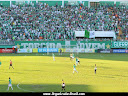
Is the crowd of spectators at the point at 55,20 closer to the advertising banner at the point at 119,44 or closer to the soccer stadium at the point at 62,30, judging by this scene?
the soccer stadium at the point at 62,30

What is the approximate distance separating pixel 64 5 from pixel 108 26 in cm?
2144

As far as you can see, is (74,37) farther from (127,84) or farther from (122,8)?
(127,84)

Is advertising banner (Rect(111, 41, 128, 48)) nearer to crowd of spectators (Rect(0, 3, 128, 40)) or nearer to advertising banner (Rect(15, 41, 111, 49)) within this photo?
advertising banner (Rect(15, 41, 111, 49))

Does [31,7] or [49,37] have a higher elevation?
[31,7]

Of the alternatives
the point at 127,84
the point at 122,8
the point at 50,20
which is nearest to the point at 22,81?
the point at 127,84

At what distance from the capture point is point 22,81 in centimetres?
2770

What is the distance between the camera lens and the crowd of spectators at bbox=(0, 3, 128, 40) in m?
82.6

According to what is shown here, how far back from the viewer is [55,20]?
290ft

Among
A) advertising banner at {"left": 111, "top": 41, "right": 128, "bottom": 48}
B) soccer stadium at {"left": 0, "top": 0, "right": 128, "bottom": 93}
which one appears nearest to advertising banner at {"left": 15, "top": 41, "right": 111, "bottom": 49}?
soccer stadium at {"left": 0, "top": 0, "right": 128, "bottom": 93}

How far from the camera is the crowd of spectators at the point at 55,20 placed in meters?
82.6

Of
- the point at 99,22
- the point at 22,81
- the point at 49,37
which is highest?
the point at 99,22

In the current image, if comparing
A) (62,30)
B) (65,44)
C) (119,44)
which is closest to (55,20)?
(62,30)

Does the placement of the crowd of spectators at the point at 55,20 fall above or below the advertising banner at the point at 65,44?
above

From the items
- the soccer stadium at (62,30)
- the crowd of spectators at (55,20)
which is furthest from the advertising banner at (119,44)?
the crowd of spectators at (55,20)
